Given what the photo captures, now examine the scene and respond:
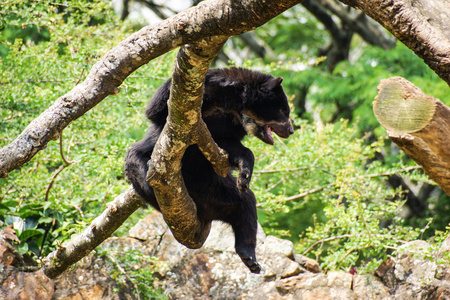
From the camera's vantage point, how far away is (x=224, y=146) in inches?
155

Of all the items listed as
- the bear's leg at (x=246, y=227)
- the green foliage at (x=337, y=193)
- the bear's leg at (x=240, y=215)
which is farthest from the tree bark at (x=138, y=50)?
the green foliage at (x=337, y=193)

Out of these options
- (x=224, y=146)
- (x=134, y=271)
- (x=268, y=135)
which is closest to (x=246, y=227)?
(x=224, y=146)

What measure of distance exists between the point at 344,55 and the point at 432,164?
10958 mm

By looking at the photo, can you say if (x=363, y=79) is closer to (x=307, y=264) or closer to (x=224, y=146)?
(x=307, y=264)

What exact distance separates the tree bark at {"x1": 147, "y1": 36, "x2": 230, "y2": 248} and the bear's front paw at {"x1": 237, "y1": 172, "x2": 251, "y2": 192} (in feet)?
0.46

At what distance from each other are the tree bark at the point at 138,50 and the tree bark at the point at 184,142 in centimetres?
10

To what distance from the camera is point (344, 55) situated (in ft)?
41.5

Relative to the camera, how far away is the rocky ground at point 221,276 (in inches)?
174

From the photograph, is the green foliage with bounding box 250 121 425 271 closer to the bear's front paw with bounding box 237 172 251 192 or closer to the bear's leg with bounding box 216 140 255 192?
the bear's leg with bounding box 216 140 255 192

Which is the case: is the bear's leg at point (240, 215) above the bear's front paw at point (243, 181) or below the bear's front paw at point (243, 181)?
below

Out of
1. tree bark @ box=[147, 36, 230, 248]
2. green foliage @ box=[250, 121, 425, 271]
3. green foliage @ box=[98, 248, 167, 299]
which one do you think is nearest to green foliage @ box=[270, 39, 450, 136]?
green foliage @ box=[250, 121, 425, 271]

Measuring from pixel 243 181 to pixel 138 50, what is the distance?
1305 millimetres

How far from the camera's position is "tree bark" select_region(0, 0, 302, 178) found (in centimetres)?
214

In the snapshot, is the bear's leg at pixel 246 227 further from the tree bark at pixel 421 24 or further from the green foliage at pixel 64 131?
the tree bark at pixel 421 24
